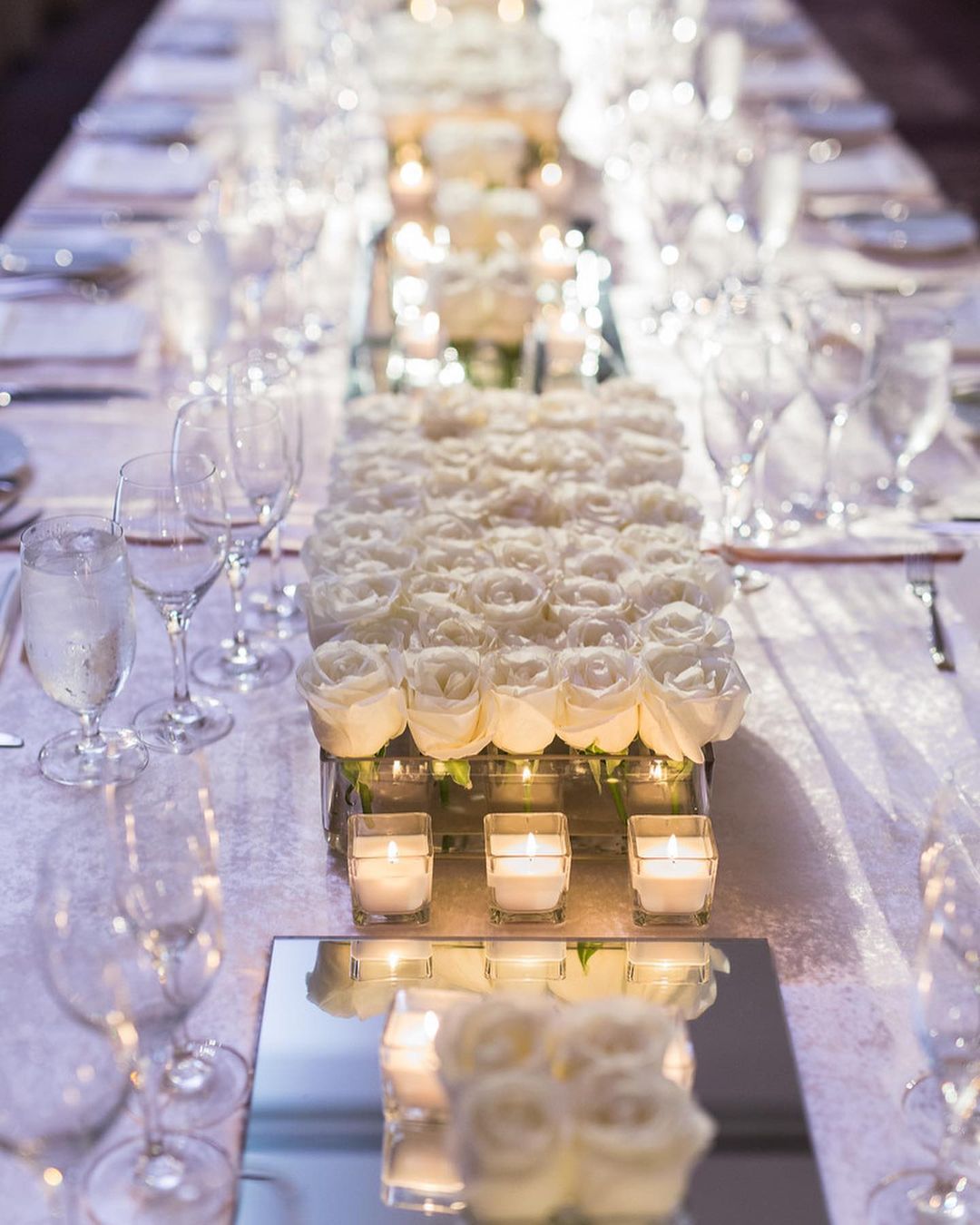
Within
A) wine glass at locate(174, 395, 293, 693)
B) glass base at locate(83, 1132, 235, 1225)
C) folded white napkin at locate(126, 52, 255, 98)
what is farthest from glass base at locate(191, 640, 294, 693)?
folded white napkin at locate(126, 52, 255, 98)

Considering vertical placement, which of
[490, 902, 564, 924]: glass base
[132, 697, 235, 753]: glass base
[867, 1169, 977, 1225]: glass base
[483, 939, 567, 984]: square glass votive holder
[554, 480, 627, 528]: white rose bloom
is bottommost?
[867, 1169, 977, 1225]: glass base

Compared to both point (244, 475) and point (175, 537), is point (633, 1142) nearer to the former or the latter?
point (175, 537)

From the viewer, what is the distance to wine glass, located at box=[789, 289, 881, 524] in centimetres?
192

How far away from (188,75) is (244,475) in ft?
8.12

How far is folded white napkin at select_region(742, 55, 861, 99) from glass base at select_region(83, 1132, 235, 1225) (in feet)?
10.4

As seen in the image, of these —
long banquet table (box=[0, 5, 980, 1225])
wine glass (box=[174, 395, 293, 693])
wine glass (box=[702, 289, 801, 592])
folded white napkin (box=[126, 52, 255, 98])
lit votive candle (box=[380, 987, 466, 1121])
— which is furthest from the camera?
folded white napkin (box=[126, 52, 255, 98])

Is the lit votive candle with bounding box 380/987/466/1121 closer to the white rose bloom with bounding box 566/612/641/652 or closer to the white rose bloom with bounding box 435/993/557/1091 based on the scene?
the white rose bloom with bounding box 435/993/557/1091

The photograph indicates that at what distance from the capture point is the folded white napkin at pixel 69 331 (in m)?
2.37

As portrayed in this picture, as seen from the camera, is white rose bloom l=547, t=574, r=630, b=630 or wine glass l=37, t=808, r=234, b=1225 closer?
wine glass l=37, t=808, r=234, b=1225

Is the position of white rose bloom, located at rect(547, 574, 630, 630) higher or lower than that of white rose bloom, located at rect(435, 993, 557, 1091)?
higher

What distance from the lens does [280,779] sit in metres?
1.45

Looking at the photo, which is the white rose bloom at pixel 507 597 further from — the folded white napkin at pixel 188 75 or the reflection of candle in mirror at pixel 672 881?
the folded white napkin at pixel 188 75

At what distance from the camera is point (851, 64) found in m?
7.30

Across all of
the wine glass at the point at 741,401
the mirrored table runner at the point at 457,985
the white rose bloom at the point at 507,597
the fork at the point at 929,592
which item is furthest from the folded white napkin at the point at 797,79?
the mirrored table runner at the point at 457,985
